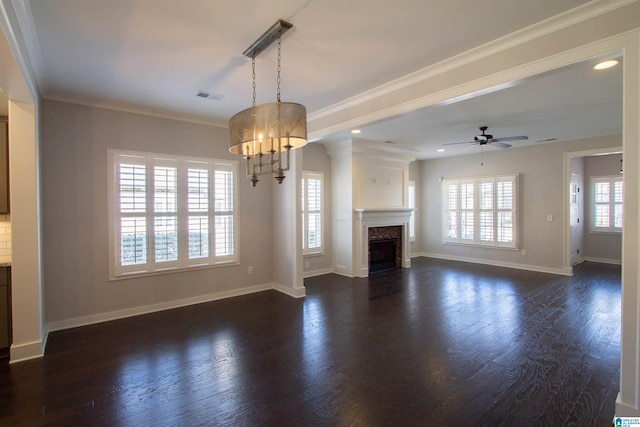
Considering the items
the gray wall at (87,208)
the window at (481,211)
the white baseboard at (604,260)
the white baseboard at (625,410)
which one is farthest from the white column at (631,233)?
the white baseboard at (604,260)

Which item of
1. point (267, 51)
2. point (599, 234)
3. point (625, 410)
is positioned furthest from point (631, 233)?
point (599, 234)

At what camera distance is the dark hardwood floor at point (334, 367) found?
7.50 ft

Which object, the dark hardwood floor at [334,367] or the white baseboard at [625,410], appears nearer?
the white baseboard at [625,410]

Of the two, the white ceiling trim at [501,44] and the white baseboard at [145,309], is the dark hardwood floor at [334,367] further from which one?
the white ceiling trim at [501,44]

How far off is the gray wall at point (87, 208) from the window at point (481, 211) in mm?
6630

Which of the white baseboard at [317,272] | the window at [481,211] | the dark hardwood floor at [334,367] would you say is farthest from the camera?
the window at [481,211]

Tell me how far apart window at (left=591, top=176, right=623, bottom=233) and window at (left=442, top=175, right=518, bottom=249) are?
2.58 meters

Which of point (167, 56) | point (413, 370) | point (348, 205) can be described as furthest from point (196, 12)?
point (348, 205)

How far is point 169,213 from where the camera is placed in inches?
181

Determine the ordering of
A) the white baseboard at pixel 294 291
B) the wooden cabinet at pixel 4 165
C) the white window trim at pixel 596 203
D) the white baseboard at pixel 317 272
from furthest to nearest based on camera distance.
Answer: the white window trim at pixel 596 203 < the white baseboard at pixel 317 272 < the white baseboard at pixel 294 291 < the wooden cabinet at pixel 4 165

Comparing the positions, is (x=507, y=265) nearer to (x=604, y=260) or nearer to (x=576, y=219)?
(x=576, y=219)

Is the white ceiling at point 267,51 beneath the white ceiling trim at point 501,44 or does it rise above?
above

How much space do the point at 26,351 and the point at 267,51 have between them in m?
3.71

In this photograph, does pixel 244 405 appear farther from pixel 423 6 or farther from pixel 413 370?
pixel 423 6
